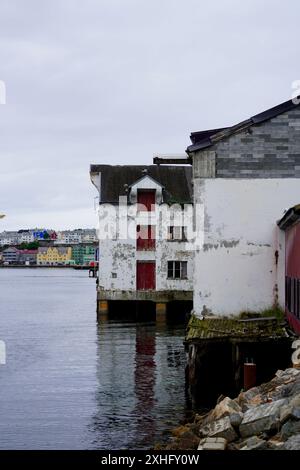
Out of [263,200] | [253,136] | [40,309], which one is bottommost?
[40,309]

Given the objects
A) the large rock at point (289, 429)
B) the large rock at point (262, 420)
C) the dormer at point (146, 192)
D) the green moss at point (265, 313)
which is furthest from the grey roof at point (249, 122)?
the dormer at point (146, 192)

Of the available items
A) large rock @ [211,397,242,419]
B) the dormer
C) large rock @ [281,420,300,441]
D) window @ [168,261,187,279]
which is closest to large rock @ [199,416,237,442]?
large rock @ [211,397,242,419]

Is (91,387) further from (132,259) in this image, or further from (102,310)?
(132,259)

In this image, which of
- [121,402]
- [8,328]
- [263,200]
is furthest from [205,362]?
[8,328]

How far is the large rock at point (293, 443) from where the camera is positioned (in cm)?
1085

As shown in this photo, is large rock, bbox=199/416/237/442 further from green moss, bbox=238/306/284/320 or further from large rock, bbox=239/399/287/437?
green moss, bbox=238/306/284/320

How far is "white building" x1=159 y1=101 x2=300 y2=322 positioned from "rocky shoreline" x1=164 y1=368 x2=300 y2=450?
8375mm

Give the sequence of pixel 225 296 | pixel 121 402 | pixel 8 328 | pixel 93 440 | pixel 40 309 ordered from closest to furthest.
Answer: pixel 93 440, pixel 121 402, pixel 225 296, pixel 8 328, pixel 40 309

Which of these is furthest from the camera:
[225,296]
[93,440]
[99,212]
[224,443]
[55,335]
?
[99,212]

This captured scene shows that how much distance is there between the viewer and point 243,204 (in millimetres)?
23688

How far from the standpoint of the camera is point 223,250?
23.6 m

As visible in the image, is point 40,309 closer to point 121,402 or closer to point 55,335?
point 55,335

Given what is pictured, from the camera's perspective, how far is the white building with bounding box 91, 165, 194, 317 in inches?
1809

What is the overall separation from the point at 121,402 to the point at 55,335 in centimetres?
1831
